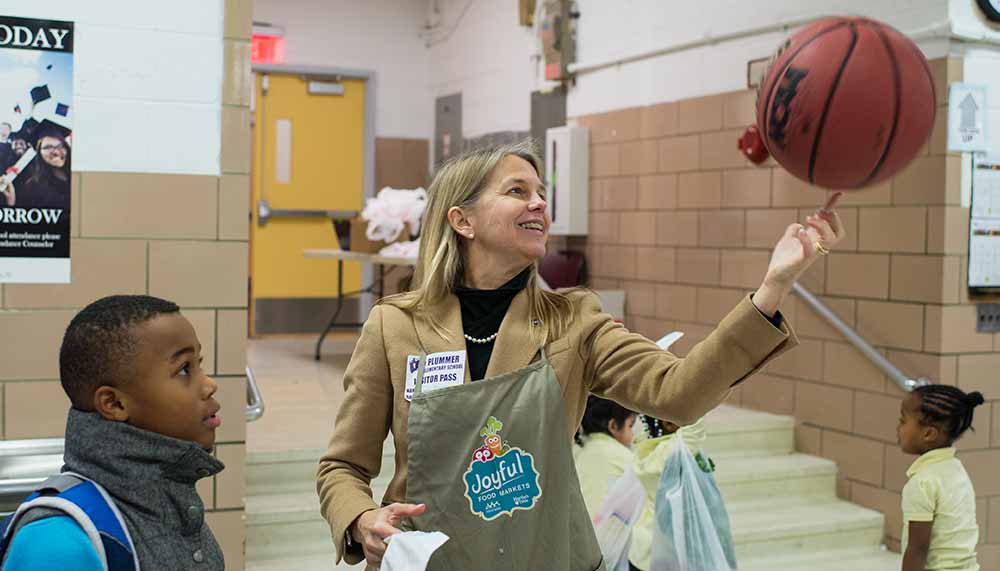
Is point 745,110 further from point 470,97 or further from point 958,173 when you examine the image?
point 470,97

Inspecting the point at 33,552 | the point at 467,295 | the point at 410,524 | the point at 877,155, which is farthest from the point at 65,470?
the point at 877,155

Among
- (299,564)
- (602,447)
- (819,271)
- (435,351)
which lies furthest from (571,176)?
(435,351)

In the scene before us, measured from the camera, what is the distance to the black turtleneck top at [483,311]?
1.80 meters

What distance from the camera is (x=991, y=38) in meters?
4.56

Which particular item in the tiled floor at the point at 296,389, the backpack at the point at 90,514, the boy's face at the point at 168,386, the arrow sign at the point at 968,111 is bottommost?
the tiled floor at the point at 296,389

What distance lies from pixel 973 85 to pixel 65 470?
4.17 m

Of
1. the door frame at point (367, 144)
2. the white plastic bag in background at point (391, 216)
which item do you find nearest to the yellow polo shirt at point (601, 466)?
the white plastic bag in background at point (391, 216)

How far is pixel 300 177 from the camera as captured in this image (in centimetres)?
875

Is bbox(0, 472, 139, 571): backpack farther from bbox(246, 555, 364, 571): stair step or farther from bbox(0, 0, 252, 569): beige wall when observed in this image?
bbox(246, 555, 364, 571): stair step

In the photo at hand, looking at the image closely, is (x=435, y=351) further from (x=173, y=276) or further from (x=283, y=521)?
(x=283, y=521)

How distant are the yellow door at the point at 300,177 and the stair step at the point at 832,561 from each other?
5143 millimetres

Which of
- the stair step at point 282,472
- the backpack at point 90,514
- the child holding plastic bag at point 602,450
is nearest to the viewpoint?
the backpack at point 90,514

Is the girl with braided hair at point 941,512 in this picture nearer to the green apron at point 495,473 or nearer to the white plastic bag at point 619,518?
the white plastic bag at point 619,518

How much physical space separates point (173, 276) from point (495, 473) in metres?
1.65
